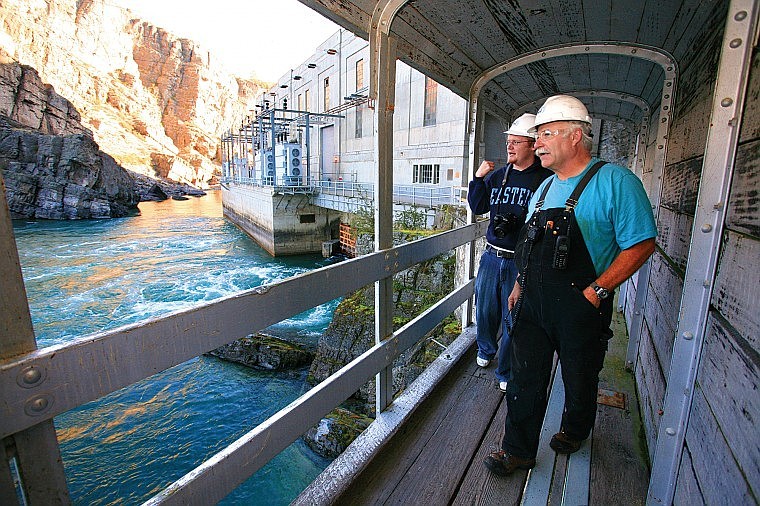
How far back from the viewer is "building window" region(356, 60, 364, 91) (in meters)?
24.6

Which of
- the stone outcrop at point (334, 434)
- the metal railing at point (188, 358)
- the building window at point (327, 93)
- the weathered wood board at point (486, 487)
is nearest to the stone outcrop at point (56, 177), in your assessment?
the building window at point (327, 93)

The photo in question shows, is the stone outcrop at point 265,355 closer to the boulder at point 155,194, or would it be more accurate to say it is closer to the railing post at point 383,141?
the railing post at point 383,141

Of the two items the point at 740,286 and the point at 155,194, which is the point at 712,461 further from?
the point at 155,194

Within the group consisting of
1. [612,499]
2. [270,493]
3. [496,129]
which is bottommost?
[270,493]

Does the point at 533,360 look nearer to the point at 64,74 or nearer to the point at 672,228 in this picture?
the point at 672,228

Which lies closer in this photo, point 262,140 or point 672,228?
point 672,228

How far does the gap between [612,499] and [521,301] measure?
1.06 meters

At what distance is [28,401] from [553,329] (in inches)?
75.2

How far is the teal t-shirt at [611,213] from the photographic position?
63.6 inches

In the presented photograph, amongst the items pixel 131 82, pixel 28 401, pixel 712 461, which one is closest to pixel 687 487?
pixel 712 461

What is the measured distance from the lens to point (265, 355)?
1005cm

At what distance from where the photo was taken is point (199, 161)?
273 ft

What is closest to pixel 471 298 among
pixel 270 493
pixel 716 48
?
pixel 716 48

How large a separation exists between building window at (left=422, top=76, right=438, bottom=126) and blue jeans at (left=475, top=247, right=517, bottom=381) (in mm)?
17827
